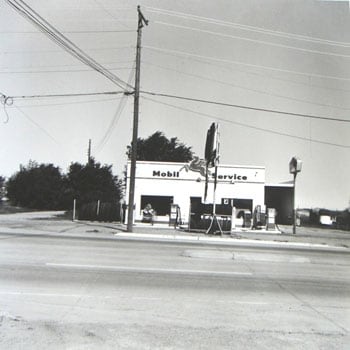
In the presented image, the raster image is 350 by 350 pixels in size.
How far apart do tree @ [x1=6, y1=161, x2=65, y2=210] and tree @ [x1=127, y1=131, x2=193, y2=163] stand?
1095 cm

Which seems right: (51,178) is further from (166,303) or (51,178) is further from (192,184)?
(166,303)

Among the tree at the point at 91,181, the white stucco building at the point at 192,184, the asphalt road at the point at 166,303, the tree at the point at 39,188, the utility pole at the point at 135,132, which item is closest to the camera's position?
the asphalt road at the point at 166,303

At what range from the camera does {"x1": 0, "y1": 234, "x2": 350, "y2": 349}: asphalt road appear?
562cm

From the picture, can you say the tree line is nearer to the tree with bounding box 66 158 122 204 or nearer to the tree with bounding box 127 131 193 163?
the tree with bounding box 127 131 193 163

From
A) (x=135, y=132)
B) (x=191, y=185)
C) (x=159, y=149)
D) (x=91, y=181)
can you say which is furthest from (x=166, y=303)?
(x=159, y=149)

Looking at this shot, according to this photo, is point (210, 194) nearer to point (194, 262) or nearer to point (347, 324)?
point (194, 262)

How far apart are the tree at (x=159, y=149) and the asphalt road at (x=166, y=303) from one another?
190ft

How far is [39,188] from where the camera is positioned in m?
69.4

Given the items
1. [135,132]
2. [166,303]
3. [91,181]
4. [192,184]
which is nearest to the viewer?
[166,303]

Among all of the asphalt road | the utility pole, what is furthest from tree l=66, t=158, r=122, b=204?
the asphalt road

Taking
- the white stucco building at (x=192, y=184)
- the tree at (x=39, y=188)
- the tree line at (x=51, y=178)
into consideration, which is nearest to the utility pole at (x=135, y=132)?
the white stucco building at (x=192, y=184)

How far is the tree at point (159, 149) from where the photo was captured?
7075cm

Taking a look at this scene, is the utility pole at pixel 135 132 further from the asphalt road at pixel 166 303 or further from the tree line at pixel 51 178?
the tree line at pixel 51 178

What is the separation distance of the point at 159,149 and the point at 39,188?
17310 millimetres
